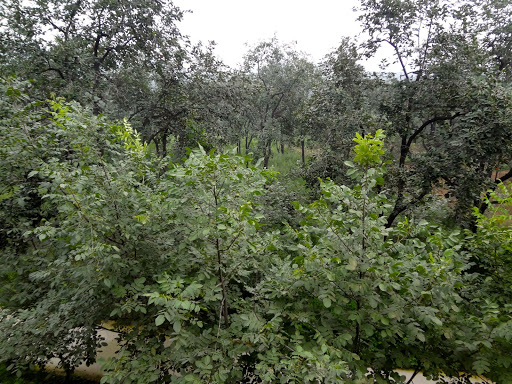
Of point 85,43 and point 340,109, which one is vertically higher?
point 85,43

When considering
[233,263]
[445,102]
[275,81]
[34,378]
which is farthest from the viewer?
[275,81]

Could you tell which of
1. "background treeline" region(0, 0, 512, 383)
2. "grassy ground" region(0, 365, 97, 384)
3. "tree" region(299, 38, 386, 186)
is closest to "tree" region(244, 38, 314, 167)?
"tree" region(299, 38, 386, 186)

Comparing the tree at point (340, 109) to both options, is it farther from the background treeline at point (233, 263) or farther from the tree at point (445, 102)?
the background treeline at point (233, 263)

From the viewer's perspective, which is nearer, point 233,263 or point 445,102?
point 233,263

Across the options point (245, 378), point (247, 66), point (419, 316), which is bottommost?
point (245, 378)

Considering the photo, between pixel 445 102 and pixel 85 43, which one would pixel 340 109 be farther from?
pixel 85 43

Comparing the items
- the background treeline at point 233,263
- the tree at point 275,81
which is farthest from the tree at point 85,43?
the tree at point 275,81

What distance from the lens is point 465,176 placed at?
197 inches

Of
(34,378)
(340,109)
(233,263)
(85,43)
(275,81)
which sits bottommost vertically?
(34,378)

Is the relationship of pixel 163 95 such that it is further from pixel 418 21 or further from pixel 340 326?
pixel 340 326

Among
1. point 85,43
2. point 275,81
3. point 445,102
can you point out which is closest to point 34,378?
point 85,43

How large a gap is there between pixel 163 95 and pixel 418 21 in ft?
21.6

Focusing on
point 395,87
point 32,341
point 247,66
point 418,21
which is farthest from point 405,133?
point 247,66

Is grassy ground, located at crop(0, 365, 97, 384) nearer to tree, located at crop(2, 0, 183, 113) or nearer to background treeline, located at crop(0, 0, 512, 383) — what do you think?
background treeline, located at crop(0, 0, 512, 383)
